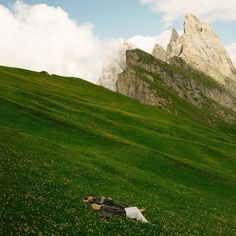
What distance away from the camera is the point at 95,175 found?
45.3 metres

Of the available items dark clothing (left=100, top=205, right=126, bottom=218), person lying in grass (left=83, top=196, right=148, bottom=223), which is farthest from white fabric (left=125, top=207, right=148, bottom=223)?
dark clothing (left=100, top=205, right=126, bottom=218)

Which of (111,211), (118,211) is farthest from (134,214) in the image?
(111,211)

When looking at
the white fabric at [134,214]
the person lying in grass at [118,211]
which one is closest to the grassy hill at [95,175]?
the person lying in grass at [118,211]

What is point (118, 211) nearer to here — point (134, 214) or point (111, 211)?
point (111, 211)

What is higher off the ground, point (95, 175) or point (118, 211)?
point (95, 175)

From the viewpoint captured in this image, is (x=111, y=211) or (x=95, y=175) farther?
(x=95, y=175)

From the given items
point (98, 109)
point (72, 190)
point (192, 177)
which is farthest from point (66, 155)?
point (98, 109)

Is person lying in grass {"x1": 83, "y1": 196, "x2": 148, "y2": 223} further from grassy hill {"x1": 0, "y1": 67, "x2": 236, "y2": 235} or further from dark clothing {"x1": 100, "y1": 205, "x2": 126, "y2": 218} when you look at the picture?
grassy hill {"x1": 0, "y1": 67, "x2": 236, "y2": 235}

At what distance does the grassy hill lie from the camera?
94.9 feet

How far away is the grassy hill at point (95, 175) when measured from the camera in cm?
2894

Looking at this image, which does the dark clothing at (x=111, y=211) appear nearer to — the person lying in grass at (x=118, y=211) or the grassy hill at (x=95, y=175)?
the person lying in grass at (x=118, y=211)

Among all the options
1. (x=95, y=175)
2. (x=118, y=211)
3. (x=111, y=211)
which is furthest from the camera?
(x=95, y=175)

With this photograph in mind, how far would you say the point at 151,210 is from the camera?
123ft

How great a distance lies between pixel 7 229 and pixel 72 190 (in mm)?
12882
